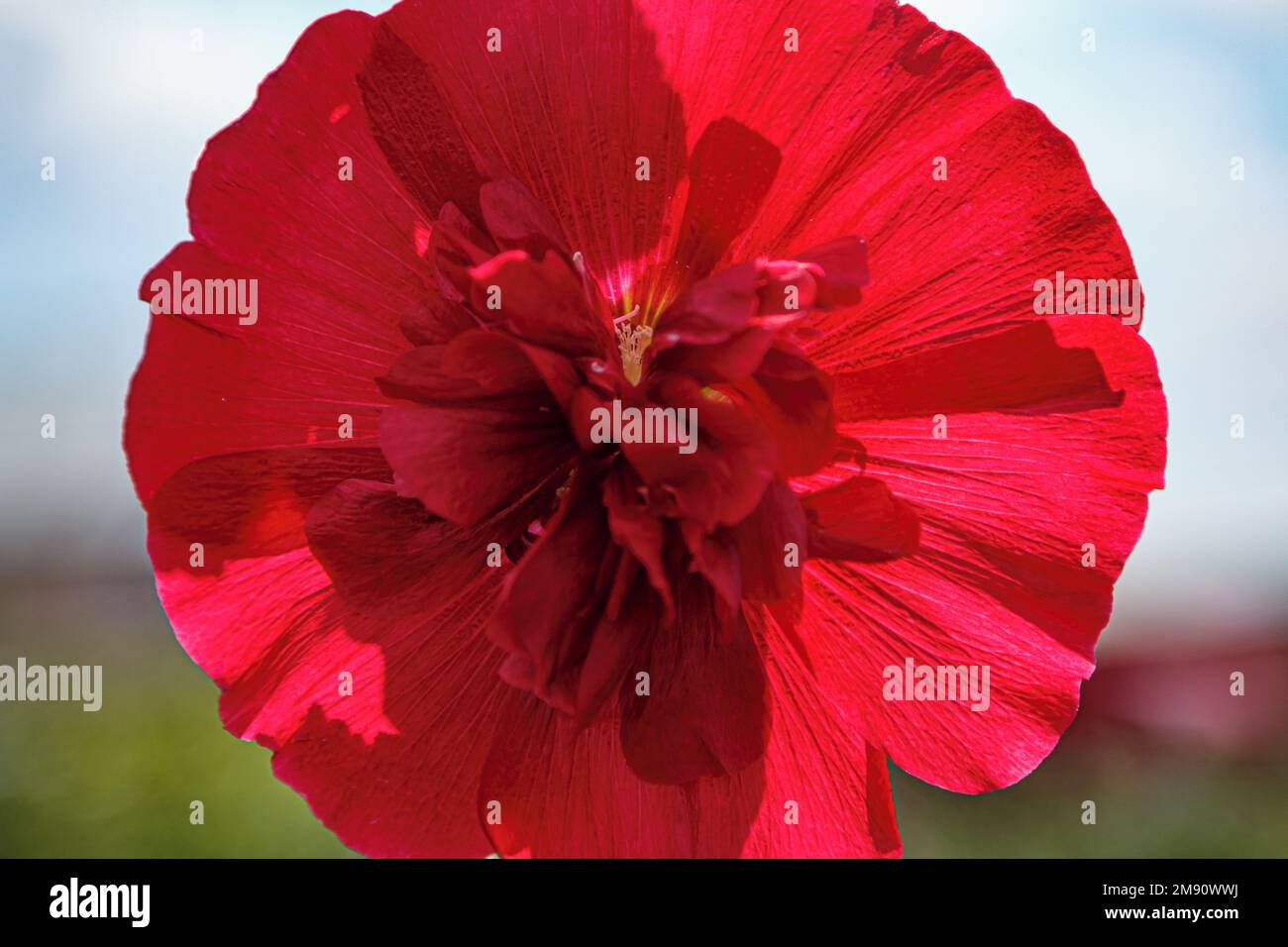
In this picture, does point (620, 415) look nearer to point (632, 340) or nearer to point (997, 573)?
point (632, 340)

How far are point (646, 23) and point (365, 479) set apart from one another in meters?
0.25

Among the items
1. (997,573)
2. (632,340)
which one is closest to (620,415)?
(632,340)

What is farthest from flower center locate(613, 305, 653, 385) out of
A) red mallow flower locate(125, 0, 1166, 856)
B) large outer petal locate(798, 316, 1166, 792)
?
large outer petal locate(798, 316, 1166, 792)

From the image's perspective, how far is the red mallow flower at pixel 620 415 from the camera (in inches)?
16.8

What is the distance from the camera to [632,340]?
492 millimetres

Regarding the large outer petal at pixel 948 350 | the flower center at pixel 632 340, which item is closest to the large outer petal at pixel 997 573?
the large outer petal at pixel 948 350

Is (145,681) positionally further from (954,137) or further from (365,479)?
(954,137)

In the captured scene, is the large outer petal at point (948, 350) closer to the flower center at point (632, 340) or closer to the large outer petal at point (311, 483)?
the flower center at point (632, 340)

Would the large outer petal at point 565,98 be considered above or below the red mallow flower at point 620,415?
above

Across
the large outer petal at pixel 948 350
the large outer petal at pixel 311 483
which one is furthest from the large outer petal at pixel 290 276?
the large outer petal at pixel 948 350

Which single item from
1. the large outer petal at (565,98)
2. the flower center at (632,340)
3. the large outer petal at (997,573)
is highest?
the large outer petal at (565,98)

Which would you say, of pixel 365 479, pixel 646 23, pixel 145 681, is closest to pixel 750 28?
pixel 646 23

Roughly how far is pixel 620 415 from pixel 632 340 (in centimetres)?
9

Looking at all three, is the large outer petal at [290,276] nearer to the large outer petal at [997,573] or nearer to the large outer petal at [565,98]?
the large outer petal at [565,98]
